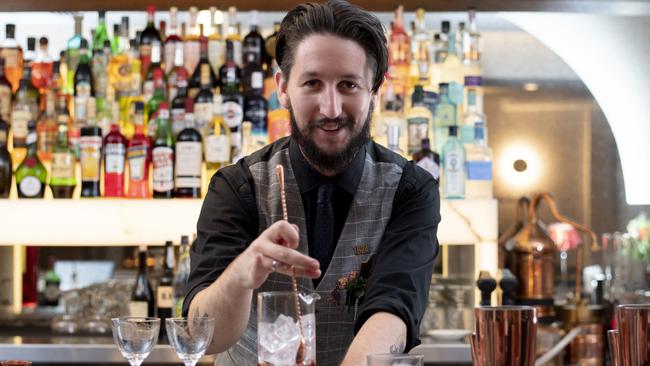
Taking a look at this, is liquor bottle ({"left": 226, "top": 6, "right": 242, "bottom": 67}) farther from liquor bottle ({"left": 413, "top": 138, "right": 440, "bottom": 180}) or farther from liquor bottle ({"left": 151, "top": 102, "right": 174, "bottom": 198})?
liquor bottle ({"left": 413, "top": 138, "right": 440, "bottom": 180})

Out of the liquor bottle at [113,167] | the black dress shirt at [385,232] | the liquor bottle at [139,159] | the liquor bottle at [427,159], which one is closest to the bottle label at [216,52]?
the liquor bottle at [139,159]

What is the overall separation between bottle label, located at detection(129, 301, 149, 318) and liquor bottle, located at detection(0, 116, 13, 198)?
0.61m

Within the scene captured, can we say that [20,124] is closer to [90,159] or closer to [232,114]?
[90,159]

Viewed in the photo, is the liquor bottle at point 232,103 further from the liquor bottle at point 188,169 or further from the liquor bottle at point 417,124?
the liquor bottle at point 417,124

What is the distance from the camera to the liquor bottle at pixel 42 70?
368 cm

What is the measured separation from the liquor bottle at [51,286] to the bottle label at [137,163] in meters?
0.75

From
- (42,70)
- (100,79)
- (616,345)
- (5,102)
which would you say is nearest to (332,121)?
(616,345)

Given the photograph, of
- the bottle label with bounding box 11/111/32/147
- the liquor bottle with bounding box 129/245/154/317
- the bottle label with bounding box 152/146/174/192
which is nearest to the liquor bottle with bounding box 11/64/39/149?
the bottle label with bounding box 11/111/32/147

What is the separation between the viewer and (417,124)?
134 inches

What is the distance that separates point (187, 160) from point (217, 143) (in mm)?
110

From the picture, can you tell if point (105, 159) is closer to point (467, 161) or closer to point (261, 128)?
point (261, 128)

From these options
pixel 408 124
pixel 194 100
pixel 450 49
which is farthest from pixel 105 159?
pixel 450 49

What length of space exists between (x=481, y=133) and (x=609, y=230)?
0.85 meters


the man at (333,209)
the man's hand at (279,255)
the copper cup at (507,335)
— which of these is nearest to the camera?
the copper cup at (507,335)
